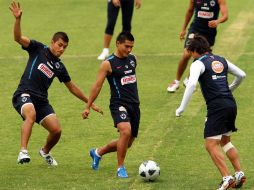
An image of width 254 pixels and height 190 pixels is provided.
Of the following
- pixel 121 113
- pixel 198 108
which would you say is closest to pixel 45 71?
pixel 121 113

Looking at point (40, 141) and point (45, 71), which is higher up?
point (45, 71)

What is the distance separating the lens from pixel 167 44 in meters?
24.1

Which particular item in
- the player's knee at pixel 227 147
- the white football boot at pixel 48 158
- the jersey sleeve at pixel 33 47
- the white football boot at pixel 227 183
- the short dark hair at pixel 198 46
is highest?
the short dark hair at pixel 198 46

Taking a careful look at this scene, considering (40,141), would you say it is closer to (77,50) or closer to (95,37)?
(77,50)

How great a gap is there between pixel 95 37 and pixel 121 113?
39.9 ft

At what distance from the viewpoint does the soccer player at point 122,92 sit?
13.1 m

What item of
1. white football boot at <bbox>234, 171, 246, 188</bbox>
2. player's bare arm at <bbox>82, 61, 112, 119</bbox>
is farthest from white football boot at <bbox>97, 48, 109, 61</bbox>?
white football boot at <bbox>234, 171, 246, 188</bbox>

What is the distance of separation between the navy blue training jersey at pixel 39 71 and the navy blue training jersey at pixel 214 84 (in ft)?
8.64

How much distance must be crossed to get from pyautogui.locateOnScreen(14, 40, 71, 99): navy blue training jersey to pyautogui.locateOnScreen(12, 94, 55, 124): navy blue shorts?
0.08 m

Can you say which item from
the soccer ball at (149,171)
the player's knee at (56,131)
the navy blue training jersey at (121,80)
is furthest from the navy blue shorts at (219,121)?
the player's knee at (56,131)

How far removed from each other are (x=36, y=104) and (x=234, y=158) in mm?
3291

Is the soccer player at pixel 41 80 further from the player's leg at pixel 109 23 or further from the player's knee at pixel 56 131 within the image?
the player's leg at pixel 109 23

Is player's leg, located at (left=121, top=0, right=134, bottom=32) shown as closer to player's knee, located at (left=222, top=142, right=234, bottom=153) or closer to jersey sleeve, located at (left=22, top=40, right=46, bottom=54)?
jersey sleeve, located at (left=22, top=40, right=46, bottom=54)

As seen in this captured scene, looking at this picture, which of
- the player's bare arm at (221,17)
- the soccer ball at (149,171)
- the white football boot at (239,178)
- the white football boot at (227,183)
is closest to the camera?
the white football boot at (227,183)
